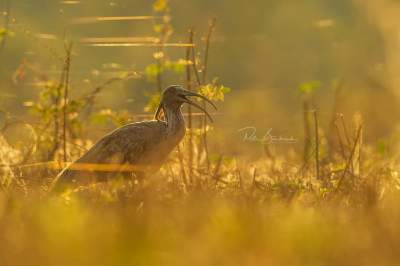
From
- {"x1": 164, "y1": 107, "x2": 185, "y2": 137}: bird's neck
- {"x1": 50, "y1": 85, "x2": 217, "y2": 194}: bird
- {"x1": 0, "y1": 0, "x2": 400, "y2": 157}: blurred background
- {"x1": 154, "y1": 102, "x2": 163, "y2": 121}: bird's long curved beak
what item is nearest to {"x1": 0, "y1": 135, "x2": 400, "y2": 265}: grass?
{"x1": 50, "y1": 85, "x2": 217, "y2": 194}: bird

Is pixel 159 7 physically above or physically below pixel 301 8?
below

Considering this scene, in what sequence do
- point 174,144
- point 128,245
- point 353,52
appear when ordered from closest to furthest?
point 128,245, point 174,144, point 353,52

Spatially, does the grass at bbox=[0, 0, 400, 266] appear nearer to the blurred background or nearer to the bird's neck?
the bird's neck

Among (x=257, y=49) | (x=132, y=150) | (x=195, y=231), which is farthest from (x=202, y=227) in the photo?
(x=257, y=49)

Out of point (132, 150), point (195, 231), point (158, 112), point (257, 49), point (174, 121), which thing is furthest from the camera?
point (257, 49)

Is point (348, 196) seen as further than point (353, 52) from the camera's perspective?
No

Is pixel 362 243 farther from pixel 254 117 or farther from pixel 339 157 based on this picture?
pixel 254 117

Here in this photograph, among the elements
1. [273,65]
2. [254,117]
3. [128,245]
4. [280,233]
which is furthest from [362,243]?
[273,65]

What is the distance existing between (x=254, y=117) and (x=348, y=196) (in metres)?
19.7

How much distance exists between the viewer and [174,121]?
33.8 ft

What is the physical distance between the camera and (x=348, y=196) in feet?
25.1

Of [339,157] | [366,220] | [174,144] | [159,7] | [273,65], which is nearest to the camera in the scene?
[366,220]

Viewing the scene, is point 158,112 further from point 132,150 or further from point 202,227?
point 202,227

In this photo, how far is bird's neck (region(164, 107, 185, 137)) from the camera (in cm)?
1014
